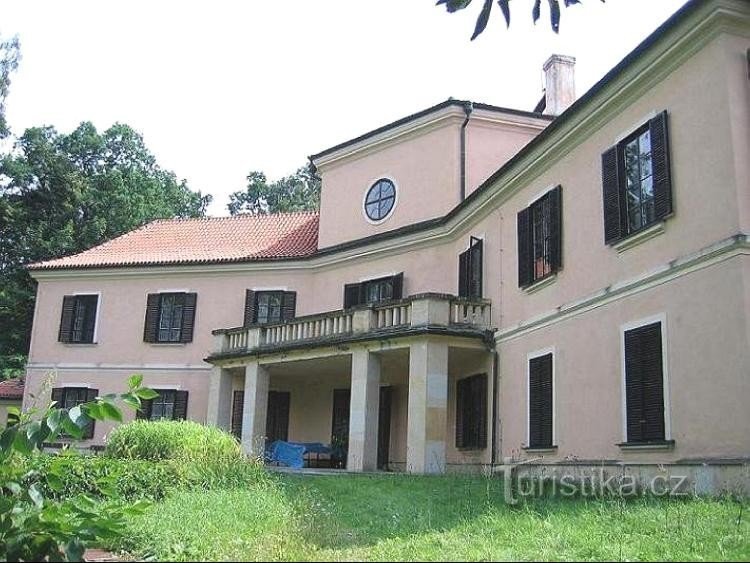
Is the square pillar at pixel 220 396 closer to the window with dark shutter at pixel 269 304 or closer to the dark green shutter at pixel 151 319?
the window with dark shutter at pixel 269 304

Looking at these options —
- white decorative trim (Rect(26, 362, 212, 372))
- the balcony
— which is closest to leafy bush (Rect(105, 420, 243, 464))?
the balcony

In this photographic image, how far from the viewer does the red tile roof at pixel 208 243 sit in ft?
85.7

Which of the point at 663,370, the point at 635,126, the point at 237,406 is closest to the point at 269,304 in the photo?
the point at 237,406

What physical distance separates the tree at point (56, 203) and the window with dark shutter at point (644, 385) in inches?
1179

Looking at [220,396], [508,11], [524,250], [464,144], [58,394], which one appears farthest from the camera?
[58,394]

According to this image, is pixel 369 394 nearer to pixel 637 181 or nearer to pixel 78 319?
pixel 637 181

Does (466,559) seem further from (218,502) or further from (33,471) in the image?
(218,502)

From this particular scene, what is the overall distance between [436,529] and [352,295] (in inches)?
590

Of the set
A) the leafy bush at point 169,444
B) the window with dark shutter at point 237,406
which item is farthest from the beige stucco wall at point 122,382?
the leafy bush at point 169,444

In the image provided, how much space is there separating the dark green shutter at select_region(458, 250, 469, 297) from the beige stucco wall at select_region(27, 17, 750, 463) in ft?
1.17

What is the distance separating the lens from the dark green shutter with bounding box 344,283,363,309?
22.9 m

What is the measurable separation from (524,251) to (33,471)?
11.2 m

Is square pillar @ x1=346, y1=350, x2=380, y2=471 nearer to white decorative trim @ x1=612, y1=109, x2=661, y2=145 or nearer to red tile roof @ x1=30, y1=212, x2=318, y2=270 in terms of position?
A: red tile roof @ x1=30, y1=212, x2=318, y2=270

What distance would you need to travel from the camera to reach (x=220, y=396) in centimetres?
2334
